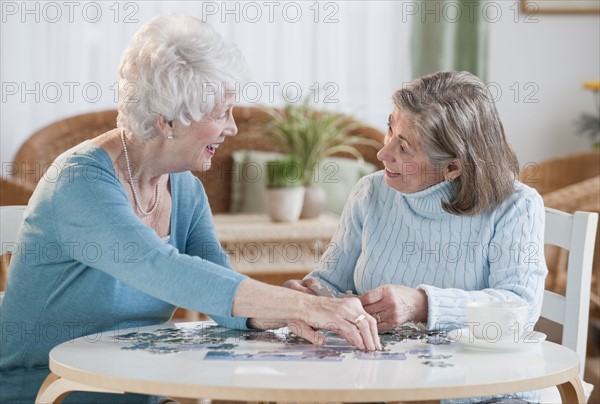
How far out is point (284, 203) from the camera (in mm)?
3848

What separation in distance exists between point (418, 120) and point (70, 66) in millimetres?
2959

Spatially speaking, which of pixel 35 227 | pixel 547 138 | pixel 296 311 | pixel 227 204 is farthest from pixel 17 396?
pixel 547 138

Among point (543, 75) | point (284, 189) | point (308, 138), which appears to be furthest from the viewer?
point (543, 75)

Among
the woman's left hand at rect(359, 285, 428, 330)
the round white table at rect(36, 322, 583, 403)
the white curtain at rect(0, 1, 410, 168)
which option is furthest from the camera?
the white curtain at rect(0, 1, 410, 168)

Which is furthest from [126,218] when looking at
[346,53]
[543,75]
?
[543,75]

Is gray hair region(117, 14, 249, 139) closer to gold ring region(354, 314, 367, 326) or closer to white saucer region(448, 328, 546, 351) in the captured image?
gold ring region(354, 314, 367, 326)

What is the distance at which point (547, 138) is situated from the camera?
16.8ft

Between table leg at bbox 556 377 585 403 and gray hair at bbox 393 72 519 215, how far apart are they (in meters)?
0.42

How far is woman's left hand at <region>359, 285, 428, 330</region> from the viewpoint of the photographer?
1.64m

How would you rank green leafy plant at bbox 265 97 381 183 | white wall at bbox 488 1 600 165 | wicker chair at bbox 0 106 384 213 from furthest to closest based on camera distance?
white wall at bbox 488 1 600 165 < wicker chair at bbox 0 106 384 213 < green leafy plant at bbox 265 97 381 183

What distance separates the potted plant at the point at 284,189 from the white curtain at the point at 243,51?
72 cm

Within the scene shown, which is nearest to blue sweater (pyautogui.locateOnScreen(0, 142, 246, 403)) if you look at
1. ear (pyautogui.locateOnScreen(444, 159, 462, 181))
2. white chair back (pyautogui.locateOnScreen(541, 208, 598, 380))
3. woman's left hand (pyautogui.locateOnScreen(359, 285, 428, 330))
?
woman's left hand (pyautogui.locateOnScreen(359, 285, 428, 330))

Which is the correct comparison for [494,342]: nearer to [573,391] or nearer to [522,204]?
[573,391]

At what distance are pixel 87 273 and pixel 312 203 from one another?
2272 mm
